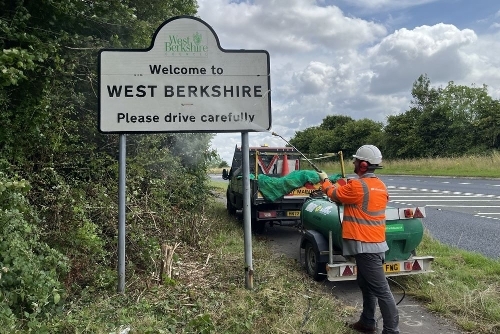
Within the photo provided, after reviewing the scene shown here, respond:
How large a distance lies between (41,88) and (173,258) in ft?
9.43

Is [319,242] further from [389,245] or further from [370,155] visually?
[370,155]

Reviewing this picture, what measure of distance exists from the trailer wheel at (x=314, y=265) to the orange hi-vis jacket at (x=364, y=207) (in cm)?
174

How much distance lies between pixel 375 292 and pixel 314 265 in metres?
2.02

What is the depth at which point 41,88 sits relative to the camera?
19.5ft

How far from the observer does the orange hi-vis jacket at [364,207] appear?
4396 mm

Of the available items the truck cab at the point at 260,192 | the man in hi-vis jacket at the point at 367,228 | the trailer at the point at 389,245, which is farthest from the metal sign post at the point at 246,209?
the truck cab at the point at 260,192

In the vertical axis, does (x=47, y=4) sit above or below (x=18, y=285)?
above

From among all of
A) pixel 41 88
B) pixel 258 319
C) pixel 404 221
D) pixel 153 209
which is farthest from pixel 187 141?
pixel 258 319

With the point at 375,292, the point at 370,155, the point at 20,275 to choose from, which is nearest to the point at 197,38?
the point at 370,155

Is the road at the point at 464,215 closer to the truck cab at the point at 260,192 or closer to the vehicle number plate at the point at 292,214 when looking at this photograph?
the vehicle number plate at the point at 292,214

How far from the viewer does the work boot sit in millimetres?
4398

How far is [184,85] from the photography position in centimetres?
511

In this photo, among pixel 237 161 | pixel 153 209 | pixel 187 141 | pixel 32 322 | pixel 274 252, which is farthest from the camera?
pixel 237 161

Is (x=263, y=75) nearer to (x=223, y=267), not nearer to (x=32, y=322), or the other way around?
(x=223, y=267)
